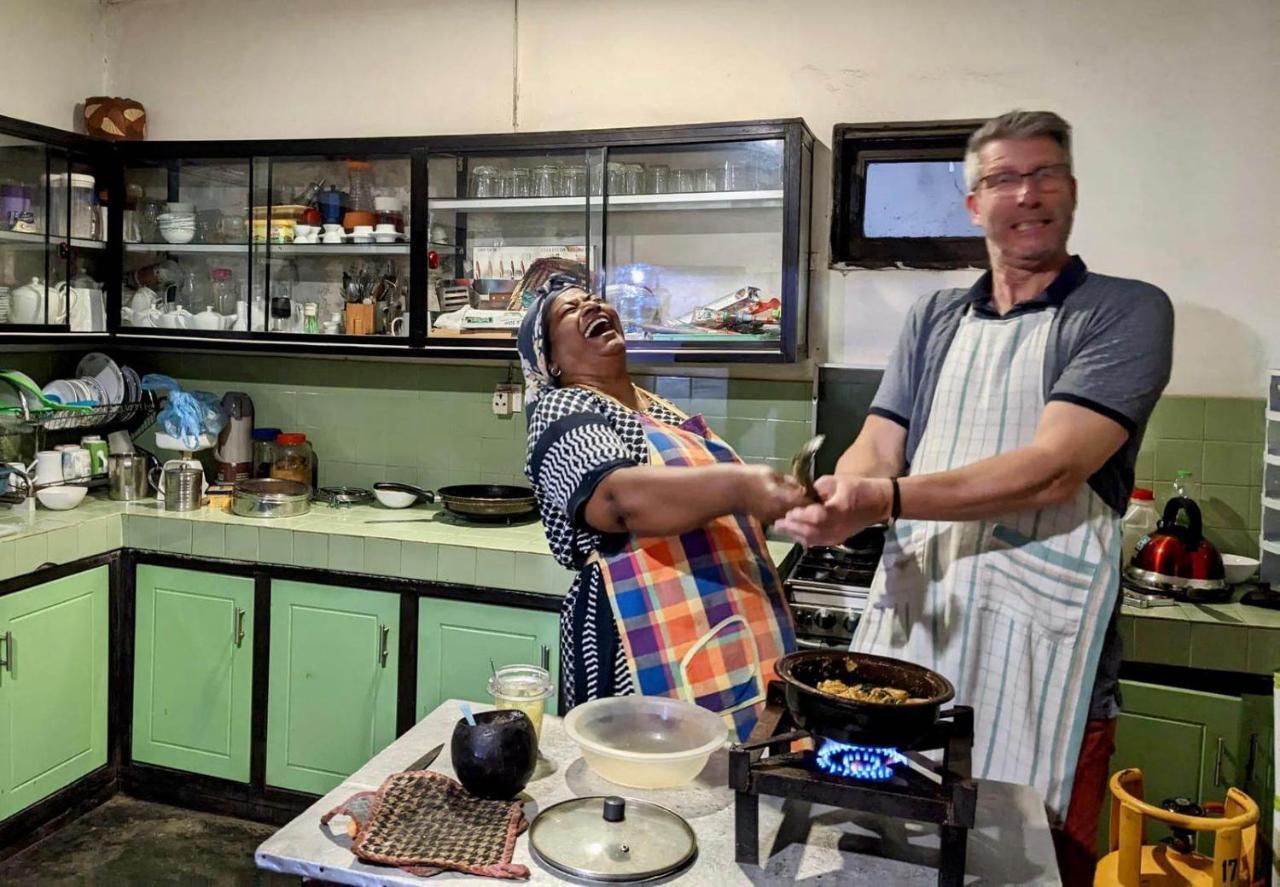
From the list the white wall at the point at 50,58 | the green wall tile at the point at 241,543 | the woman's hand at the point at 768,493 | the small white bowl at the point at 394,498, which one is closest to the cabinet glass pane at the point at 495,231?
the small white bowl at the point at 394,498

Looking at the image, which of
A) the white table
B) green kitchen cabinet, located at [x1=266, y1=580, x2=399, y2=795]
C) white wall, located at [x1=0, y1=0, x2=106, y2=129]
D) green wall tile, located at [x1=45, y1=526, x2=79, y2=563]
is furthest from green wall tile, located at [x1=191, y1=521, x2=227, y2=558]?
the white table

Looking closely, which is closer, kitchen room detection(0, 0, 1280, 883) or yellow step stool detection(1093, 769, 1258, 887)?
yellow step stool detection(1093, 769, 1258, 887)

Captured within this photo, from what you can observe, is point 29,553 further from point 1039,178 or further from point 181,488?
point 1039,178

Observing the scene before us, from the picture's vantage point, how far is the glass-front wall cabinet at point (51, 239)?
3740mm

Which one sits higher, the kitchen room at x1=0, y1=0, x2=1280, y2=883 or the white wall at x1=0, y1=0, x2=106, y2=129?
the white wall at x1=0, y1=0, x2=106, y2=129

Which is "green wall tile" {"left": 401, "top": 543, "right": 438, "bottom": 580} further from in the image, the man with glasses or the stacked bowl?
the man with glasses

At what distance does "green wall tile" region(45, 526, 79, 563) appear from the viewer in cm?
339

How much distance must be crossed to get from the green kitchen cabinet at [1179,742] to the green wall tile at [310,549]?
94.1 inches

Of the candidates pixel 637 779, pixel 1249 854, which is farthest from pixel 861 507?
pixel 1249 854

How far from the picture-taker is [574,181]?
365 cm

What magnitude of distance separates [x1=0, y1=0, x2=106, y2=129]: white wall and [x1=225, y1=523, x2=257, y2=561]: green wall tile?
5.94 feet

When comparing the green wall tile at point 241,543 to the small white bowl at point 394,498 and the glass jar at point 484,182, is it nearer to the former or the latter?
the small white bowl at point 394,498

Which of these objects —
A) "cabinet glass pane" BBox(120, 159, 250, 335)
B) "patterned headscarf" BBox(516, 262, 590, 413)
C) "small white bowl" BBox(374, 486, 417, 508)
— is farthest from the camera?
"cabinet glass pane" BBox(120, 159, 250, 335)

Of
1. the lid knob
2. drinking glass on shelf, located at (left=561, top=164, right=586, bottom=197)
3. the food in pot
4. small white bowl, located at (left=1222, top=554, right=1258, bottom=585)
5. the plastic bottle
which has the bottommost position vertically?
the lid knob
